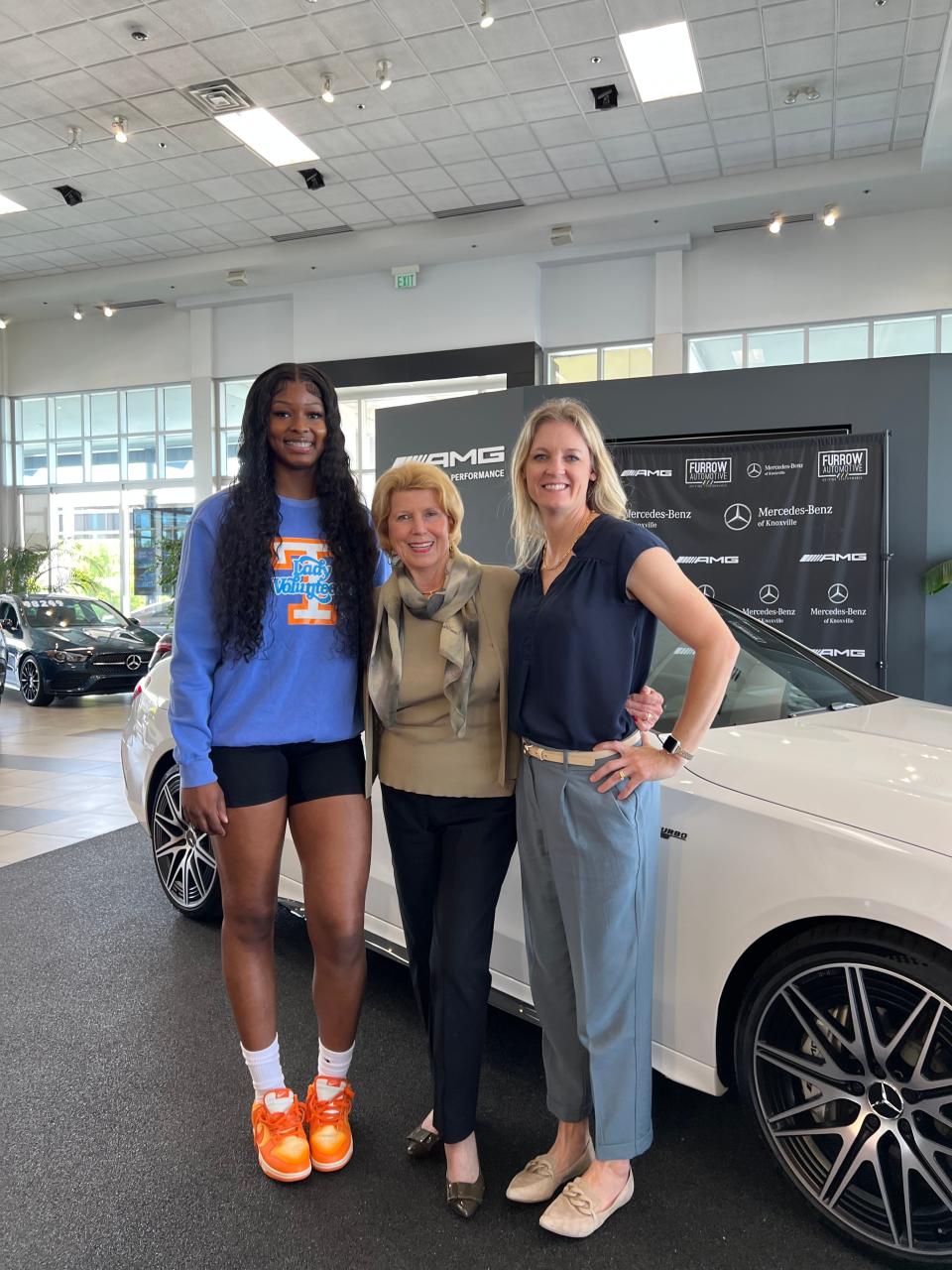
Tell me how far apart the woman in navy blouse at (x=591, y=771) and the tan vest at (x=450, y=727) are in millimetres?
40

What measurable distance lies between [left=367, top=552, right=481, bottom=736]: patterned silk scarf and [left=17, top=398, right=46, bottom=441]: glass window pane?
57.1 feet

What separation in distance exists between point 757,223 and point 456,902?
1171 cm

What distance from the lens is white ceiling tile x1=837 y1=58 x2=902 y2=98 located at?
824 centimetres

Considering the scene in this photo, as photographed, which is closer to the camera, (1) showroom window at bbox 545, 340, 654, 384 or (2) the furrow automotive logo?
(2) the furrow automotive logo

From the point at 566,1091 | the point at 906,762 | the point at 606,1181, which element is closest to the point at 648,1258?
the point at 606,1181

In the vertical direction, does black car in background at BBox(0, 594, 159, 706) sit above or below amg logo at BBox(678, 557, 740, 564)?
below

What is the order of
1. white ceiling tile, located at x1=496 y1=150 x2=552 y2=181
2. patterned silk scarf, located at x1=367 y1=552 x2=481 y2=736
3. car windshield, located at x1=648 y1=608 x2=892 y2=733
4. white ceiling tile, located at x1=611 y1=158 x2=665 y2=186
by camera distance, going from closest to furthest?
patterned silk scarf, located at x1=367 y1=552 x2=481 y2=736 < car windshield, located at x1=648 y1=608 x2=892 y2=733 < white ceiling tile, located at x1=496 y1=150 x2=552 y2=181 < white ceiling tile, located at x1=611 y1=158 x2=665 y2=186

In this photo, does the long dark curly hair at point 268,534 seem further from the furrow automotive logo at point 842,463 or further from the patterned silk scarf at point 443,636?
the furrow automotive logo at point 842,463

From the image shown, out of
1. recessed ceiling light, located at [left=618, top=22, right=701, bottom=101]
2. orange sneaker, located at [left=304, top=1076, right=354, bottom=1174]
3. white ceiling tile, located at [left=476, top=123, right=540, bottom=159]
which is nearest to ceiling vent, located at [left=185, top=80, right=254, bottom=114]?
white ceiling tile, located at [left=476, top=123, right=540, bottom=159]

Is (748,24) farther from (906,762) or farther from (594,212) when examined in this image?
(906,762)

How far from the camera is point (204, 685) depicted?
77.2 inches

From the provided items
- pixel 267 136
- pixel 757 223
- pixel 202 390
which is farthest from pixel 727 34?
pixel 202 390

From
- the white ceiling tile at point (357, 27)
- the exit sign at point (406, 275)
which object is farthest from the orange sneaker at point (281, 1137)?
the exit sign at point (406, 275)

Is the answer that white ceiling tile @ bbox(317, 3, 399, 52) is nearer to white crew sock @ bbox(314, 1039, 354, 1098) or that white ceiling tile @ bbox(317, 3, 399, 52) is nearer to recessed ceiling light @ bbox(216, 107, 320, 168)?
recessed ceiling light @ bbox(216, 107, 320, 168)
